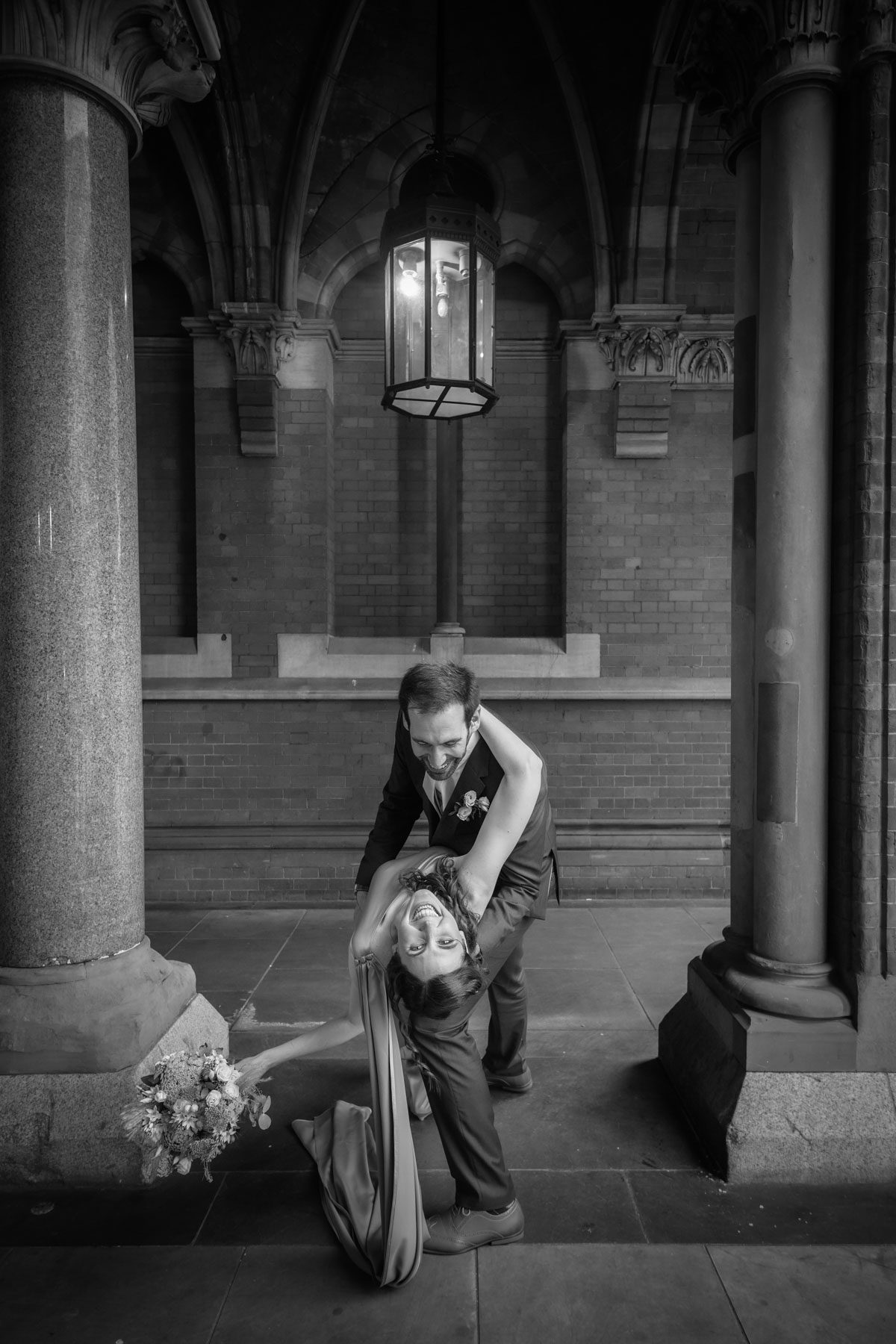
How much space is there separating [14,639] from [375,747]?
139 inches

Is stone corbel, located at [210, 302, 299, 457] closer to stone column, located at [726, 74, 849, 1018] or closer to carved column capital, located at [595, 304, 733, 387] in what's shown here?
carved column capital, located at [595, 304, 733, 387]

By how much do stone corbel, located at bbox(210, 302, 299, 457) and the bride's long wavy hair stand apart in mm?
4472

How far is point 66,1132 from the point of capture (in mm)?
2854

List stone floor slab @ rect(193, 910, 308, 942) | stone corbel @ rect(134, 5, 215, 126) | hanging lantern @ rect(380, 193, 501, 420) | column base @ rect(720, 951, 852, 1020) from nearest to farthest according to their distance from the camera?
1. column base @ rect(720, 951, 852, 1020)
2. stone corbel @ rect(134, 5, 215, 126)
3. hanging lantern @ rect(380, 193, 501, 420)
4. stone floor slab @ rect(193, 910, 308, 942)

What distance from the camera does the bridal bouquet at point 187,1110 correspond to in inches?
92.0

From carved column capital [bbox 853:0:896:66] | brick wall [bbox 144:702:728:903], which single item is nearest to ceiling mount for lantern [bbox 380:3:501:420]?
carved column capital [bbox 853:0:896:66]

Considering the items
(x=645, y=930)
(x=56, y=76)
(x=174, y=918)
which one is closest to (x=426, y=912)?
(x=56, y=76)

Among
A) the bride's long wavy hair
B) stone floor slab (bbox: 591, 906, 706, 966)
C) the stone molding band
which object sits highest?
the stone molding band

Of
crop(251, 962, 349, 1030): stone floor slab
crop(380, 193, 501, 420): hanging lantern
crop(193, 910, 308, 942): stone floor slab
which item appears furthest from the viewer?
crop(193, 910, 308, 942): stone floor slab

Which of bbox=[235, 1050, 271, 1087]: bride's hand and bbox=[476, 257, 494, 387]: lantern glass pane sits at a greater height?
bbox=[476, 257, 494, 387]: lantern glass pane

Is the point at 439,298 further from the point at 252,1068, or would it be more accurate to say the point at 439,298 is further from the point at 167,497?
the point at 252,1068

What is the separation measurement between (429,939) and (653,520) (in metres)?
4.66

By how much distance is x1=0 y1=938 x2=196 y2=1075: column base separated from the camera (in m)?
2.87

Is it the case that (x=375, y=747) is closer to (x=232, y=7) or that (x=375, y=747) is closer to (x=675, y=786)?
(x=675, y=786)
